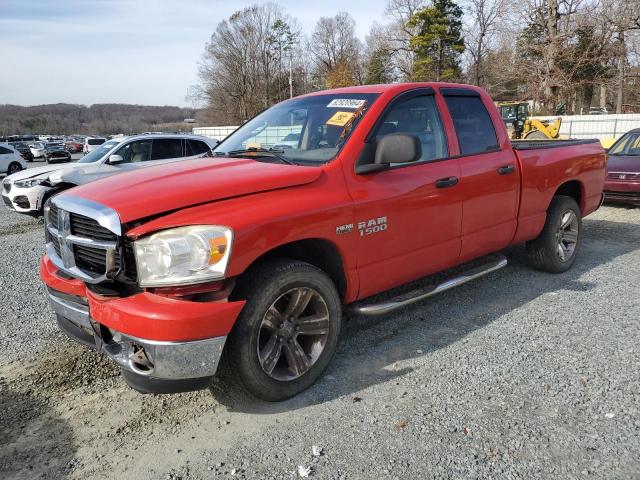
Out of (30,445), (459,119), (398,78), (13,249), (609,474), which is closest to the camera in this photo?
(609,474)

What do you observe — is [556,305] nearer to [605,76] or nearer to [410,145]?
[410,145]

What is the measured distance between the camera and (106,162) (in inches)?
366

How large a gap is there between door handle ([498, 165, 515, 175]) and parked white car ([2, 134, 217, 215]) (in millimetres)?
6383

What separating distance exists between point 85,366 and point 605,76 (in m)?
43.0

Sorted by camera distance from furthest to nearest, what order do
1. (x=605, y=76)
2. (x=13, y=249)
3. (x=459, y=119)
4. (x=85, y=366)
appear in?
1. (x=605, y=76)
2. (x=13, y=249)
3. (x=459, y=119)
4. (x=85, y=366)

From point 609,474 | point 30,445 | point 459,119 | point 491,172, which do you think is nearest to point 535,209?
point 491,172

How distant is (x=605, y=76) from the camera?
37.4m

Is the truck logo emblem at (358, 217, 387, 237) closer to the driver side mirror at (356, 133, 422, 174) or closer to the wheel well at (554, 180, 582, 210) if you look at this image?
the driver side mirror at (356, 133, 422, 174)

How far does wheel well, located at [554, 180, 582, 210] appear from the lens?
18.3 feet

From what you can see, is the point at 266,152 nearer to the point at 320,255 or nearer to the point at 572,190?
the point at 320,255

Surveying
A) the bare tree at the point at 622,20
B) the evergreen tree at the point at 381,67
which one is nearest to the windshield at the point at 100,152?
the bare tree at the point at 622,20

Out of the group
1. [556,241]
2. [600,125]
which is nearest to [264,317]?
[556,241]

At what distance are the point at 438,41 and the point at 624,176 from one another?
42.2m

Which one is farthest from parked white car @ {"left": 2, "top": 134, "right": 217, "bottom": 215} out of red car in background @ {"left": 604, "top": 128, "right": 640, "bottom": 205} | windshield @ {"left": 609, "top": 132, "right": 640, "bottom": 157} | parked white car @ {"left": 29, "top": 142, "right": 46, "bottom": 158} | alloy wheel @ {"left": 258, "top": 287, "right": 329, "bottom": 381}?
parked white car @ {"left": 29, "top": 142, "right": 46, "bottom": 158}
